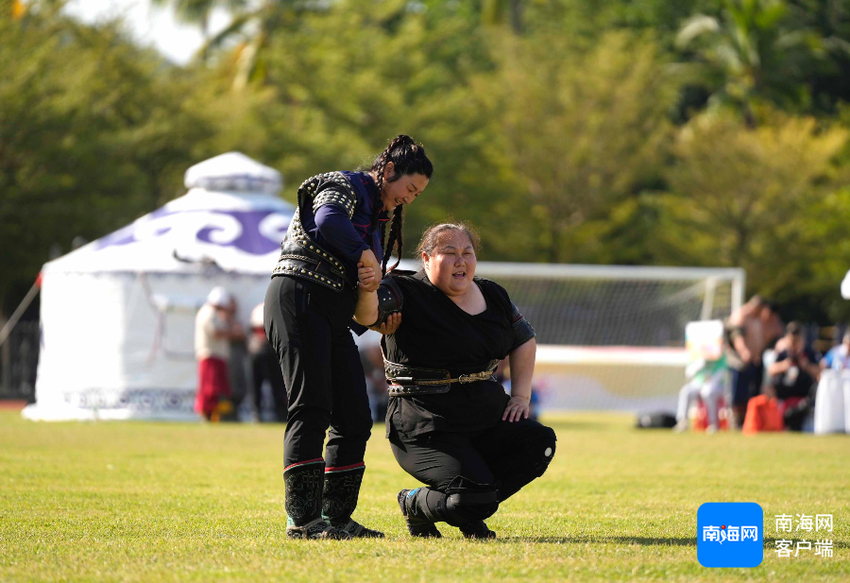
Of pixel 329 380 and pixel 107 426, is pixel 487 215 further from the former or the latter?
pixel 329 380

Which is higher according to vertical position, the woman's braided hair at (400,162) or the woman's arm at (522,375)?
the woman's braided hair at (400,162)

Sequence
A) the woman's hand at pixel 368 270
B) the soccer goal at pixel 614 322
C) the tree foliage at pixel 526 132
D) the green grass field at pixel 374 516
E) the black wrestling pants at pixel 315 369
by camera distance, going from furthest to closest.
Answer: the tree foliage at pixel 526 132
the soccer goal at pixel 614 322
the black wrestling pants at pixel 315 369
the woman's hand at pixel 368 270
the green grass field at pixel 374 516

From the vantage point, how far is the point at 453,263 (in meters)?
5.42

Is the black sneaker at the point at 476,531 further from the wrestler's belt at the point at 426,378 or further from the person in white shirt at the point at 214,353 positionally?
the person in white shirt at the point at 214,353

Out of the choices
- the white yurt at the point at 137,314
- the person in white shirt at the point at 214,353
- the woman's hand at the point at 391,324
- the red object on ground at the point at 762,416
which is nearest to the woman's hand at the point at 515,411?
the woman's hand at the point at 391,324

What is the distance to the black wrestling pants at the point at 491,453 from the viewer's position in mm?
5332

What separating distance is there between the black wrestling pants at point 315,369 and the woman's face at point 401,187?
0.45 metres

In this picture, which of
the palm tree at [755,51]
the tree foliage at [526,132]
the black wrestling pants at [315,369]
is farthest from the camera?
the palm tree at [755,51]

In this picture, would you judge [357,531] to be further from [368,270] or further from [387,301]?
[368,270]

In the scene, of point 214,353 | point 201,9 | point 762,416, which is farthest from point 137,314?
point 201,9

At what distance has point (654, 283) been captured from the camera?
24031 mm

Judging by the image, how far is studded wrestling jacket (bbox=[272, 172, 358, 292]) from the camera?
5.27 m

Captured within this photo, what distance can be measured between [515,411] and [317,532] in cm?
98

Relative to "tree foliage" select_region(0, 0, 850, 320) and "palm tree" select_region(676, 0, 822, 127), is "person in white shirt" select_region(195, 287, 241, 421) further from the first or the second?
"palm tree" select_region(676, 0, 822, 127)
